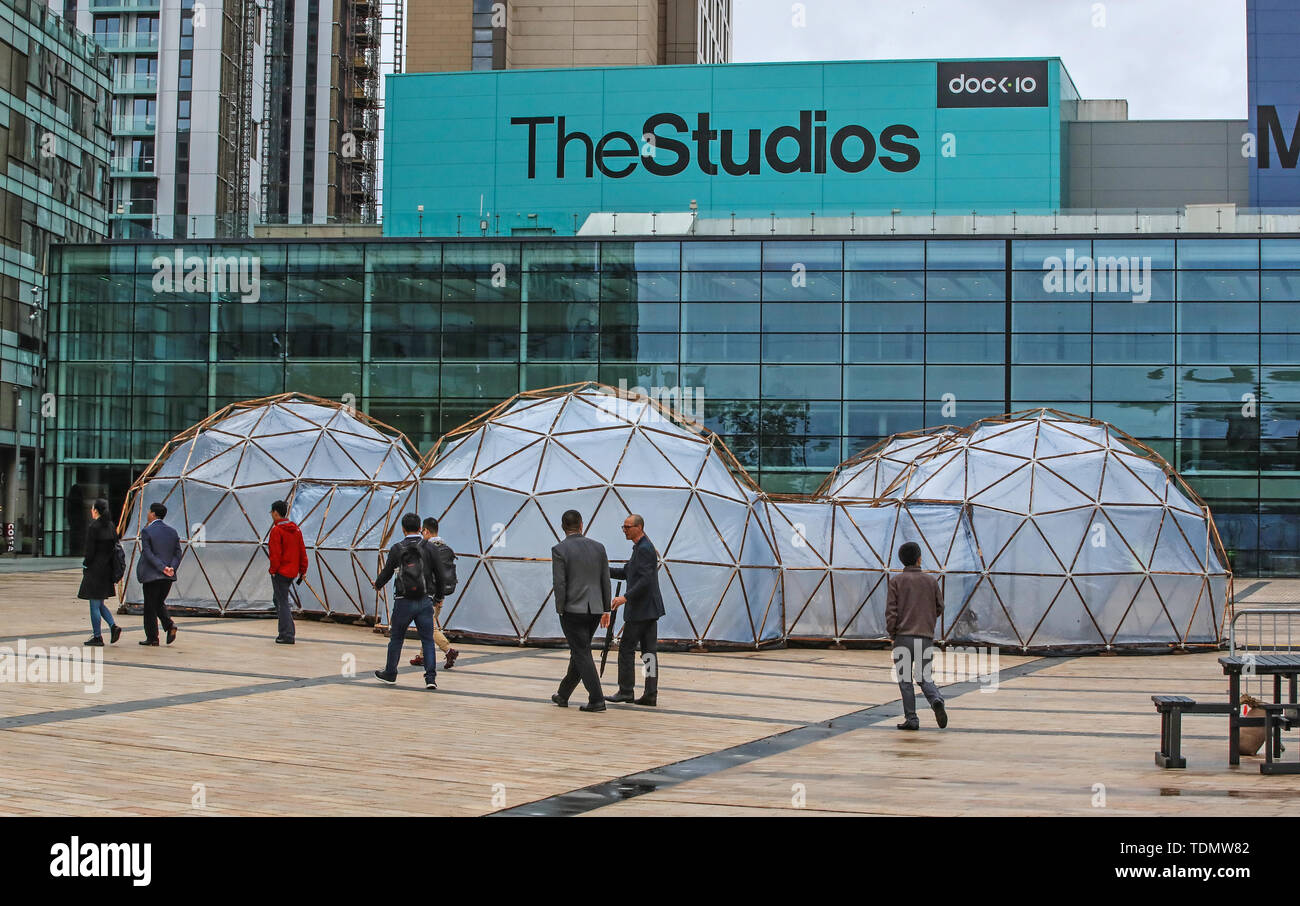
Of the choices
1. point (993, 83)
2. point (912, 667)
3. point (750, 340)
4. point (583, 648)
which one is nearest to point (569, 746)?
point (583, 648)

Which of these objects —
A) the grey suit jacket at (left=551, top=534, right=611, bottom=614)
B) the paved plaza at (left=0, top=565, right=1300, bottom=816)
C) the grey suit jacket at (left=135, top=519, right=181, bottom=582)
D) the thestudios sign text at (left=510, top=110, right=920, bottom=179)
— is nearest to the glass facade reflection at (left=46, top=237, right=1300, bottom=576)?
the thestudios sign text at (left=510, top=110, right=920, bottom=179)

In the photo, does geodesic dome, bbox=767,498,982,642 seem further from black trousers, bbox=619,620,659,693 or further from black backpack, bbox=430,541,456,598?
black trousers, bbox=619,620,659,693

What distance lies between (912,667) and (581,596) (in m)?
3.29

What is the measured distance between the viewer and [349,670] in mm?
17266

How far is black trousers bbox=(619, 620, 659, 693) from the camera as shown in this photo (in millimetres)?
14722

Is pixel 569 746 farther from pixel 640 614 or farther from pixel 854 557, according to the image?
pixel 854 557

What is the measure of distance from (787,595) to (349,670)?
28.8ft

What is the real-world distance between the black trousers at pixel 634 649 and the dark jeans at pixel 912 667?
8.48 feet

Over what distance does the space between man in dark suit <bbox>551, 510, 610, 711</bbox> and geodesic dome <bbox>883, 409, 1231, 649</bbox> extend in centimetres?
1112

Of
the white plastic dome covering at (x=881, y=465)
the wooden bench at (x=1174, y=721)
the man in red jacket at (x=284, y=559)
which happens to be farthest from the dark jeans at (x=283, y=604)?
the wooden bench at (x=1174, y=721)

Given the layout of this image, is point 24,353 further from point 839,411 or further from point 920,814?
point 920,814

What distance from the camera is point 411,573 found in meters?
15.6

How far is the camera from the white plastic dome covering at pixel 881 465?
29562 millimetres
